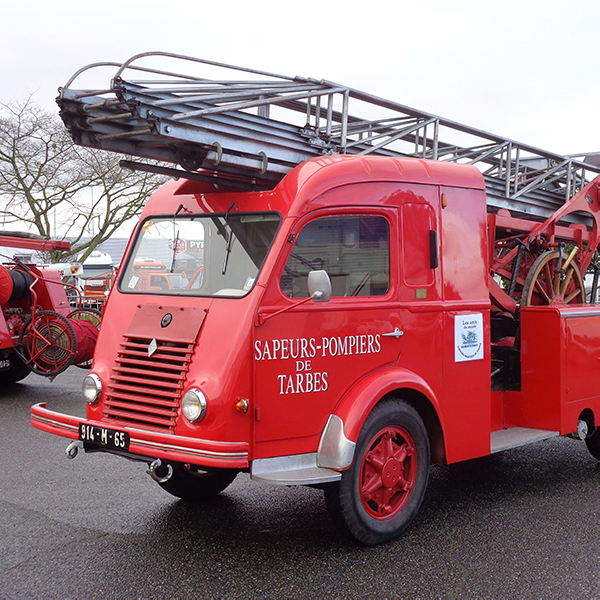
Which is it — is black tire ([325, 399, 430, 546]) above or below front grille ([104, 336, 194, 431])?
below

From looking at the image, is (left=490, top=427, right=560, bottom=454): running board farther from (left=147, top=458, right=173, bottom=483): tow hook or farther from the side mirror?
(left=147, top=458, right=173, bottom=483): tow hook

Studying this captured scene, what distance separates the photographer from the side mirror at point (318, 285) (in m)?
4.02

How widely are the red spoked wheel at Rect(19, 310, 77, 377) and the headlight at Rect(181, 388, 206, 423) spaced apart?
624cm

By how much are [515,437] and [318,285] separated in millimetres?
2482

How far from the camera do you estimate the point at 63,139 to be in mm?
23312

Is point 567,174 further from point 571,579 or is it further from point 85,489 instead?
point 85,489

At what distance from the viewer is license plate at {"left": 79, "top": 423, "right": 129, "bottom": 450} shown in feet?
13.5

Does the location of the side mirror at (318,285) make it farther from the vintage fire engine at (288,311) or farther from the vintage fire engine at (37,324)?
the vintage fire engine at (37,324)

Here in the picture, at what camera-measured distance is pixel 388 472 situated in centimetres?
450

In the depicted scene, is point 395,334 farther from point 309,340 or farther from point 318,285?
point 318,285

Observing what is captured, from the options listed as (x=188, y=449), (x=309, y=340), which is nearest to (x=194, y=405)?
(x=188, y=449)

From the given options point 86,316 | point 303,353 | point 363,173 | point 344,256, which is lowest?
point 86,316

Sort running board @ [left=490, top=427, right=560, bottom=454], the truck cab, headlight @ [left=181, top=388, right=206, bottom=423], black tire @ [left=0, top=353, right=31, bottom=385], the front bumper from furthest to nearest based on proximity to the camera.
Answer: black tire @ [left=0, top=353, right=31, bottom=385]
running board @ [left=490, top=427, right=560, bottom=454]
the truck cab
headlight @ [left=181, top=388, right=206, bottom=423]
the front bumper

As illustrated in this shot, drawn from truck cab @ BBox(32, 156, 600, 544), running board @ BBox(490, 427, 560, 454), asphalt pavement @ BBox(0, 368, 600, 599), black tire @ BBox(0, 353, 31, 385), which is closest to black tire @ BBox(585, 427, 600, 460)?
asphalt pavement @ BBox(0, 368, 600, 599)
